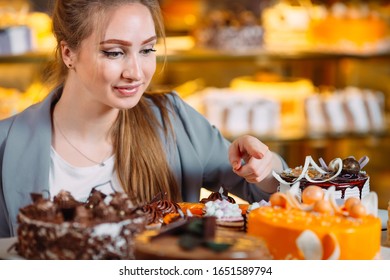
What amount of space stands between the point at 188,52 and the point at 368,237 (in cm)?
287

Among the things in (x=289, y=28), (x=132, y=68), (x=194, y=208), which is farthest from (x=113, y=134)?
(x=289, y=28)

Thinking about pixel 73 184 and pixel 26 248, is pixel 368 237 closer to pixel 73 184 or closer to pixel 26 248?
pixel 26 248

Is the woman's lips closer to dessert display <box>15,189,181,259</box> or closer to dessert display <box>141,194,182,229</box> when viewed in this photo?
dessert display <box>141,194,182,229</box>

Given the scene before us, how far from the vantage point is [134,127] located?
238 centimetres

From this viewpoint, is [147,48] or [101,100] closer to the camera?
[147,48]

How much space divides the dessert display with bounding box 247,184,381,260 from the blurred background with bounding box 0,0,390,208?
255 centimetres

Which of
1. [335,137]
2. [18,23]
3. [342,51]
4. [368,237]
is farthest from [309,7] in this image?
[368,237]

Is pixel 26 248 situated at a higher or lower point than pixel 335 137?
lower

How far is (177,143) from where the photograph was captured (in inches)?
97.6

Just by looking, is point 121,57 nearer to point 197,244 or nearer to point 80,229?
point 80,229

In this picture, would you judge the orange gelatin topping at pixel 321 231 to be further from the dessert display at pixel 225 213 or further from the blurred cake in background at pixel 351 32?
the blurred cake in background at pixel 351 32

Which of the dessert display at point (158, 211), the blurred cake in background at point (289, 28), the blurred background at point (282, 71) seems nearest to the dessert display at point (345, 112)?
the blurred background at point (282, 71)

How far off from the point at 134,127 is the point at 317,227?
3.23 ft

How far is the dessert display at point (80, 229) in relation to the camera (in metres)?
1.43
